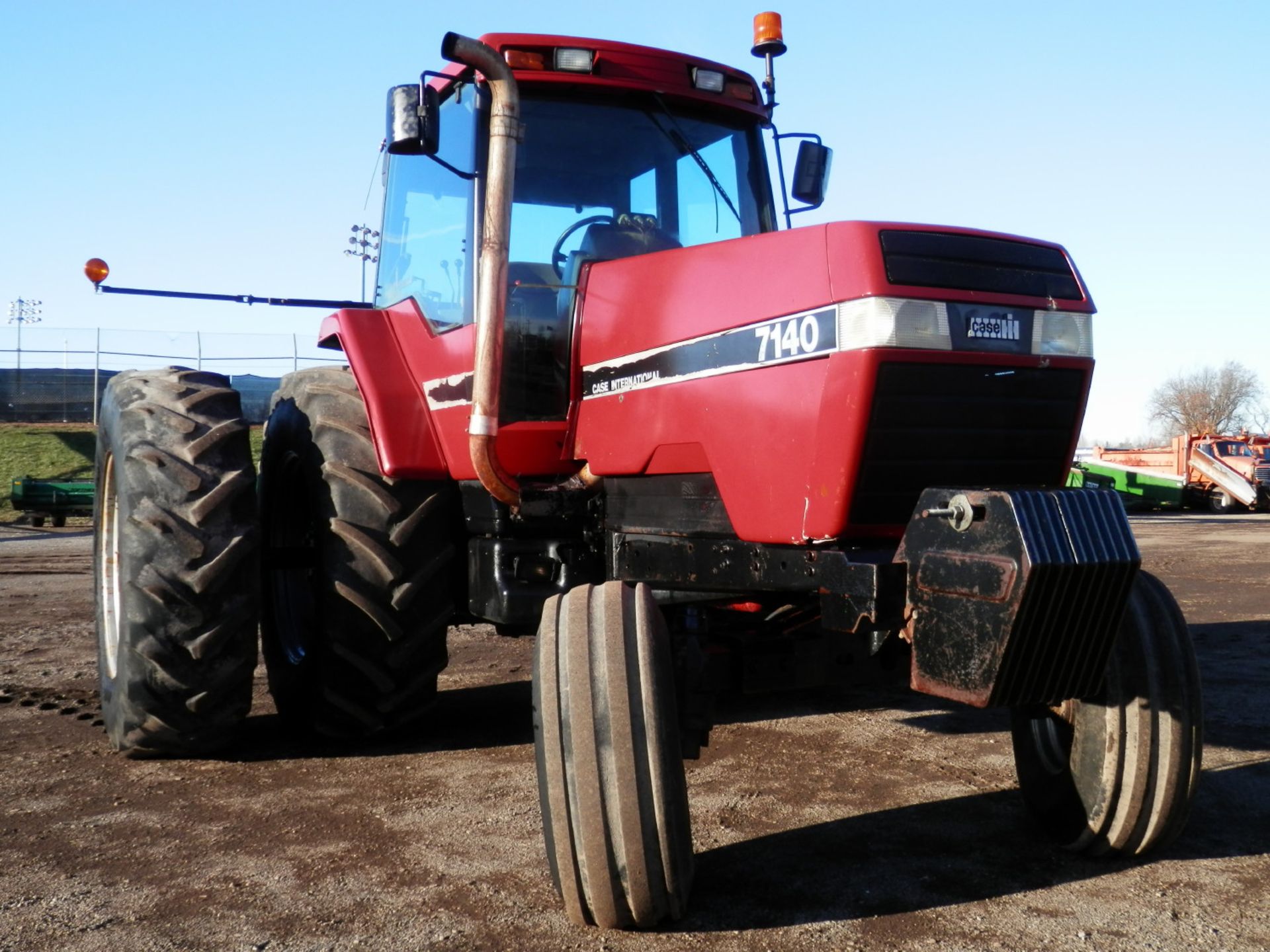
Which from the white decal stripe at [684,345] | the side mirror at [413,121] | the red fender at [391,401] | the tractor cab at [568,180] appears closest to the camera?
the white decal stripe at [684,345]

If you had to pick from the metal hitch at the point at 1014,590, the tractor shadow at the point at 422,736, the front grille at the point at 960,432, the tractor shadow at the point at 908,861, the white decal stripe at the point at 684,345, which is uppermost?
the white decal stripe at the point at 684,345

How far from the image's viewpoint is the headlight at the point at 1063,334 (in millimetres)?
3342

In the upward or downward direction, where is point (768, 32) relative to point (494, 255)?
upward

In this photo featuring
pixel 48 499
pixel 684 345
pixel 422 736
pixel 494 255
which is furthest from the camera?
pixel 48 499

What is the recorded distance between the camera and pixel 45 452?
27891 mm

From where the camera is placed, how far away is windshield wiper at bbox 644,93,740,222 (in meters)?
4.54

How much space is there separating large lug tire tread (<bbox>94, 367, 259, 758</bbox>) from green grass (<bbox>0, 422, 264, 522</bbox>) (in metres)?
21.2

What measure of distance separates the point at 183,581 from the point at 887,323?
270cm

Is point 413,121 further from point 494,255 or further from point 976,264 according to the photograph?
point 976,264

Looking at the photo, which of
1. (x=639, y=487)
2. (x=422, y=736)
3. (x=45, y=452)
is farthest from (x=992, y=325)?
(x=45, y=452)

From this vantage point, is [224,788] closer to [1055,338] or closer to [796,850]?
[796,850]

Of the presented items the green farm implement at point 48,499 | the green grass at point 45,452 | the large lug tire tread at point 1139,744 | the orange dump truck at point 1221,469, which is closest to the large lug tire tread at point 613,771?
the large lug tire tread at point 1139,744

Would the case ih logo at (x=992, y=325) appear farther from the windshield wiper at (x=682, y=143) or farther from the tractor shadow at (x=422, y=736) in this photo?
the tractor shadow at (x=422, y=736)

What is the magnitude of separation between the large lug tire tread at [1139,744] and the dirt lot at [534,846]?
117 mm
